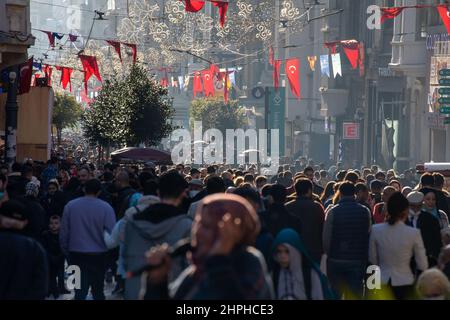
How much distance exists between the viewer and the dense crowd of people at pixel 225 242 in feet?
20.7

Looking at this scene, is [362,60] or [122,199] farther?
[362,60]

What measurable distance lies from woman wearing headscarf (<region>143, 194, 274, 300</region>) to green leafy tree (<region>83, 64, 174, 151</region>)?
115 ft

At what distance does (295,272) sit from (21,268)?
6.20 ft

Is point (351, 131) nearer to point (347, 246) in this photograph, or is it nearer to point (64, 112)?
point (64, 112)

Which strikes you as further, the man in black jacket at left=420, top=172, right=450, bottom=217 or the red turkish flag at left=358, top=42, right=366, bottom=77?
the red turkish flag at left=358, top=42, right=366, bottom=77

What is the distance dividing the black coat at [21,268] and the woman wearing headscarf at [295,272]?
1.65 meters

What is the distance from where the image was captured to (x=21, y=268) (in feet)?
29.1

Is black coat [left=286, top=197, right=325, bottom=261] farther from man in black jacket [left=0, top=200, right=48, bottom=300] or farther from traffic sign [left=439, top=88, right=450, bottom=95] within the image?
traffic sign [left=439, top=88, right=450, bottom=95]

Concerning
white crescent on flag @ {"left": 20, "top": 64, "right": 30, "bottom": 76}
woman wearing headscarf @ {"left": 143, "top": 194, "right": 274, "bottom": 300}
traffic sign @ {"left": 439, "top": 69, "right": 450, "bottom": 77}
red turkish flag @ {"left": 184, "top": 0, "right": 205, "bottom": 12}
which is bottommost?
woman wearing headscarf @ {"left": 143, "top": 194, "right": 274, "bottom": 300}

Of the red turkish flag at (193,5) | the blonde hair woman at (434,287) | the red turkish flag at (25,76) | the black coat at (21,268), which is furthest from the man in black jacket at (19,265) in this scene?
the red turkish flag at (25,76)

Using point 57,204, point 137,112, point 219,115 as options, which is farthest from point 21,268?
point 219,115

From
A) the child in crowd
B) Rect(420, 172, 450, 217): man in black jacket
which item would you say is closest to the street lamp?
the child in crowd

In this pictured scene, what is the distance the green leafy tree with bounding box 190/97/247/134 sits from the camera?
7969cm

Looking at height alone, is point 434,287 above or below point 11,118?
below
